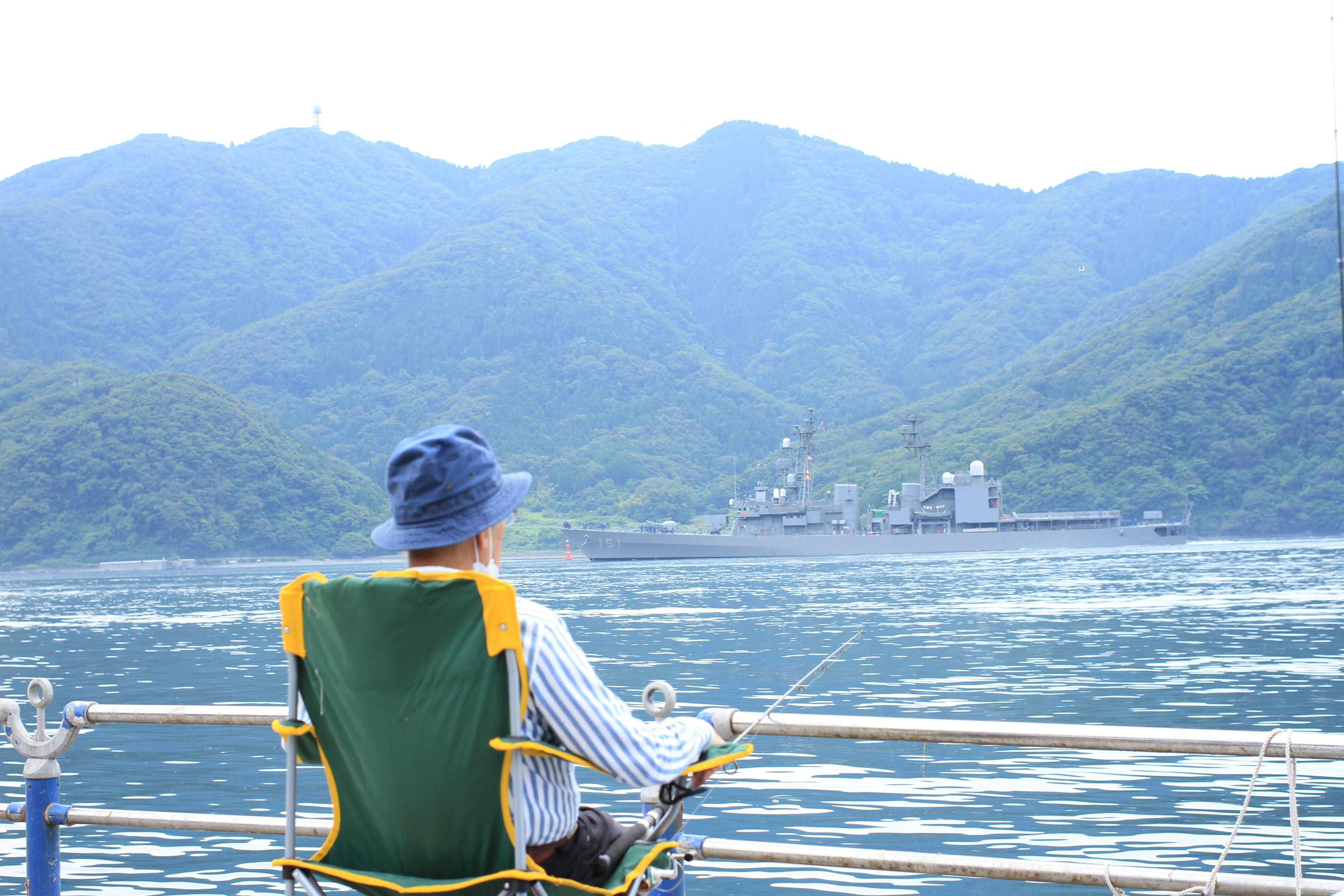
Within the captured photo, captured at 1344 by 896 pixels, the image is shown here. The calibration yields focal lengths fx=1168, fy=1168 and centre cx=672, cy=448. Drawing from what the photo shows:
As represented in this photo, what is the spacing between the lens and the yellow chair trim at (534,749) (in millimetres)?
1451

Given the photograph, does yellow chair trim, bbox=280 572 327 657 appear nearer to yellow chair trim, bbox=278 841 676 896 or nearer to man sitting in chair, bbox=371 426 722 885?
man sitting in chair, bbox=371 426 722 885

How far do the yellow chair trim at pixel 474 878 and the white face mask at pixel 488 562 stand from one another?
0.40 metres

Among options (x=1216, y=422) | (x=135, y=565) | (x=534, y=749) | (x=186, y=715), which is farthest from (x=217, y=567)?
(x=534, y=749)

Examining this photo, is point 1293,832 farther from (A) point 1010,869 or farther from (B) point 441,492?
(B) point 441,492

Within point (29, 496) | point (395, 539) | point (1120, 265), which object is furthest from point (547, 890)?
point (1120, 265)

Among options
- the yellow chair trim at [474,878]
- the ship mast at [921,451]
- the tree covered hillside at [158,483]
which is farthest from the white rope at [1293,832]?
the tree covered hillside at [158,483]

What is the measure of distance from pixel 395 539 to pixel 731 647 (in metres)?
15.0

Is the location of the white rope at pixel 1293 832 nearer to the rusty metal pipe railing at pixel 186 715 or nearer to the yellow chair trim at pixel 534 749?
the yellow chair trim at pixel 534 749

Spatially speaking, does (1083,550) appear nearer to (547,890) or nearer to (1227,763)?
(1227,763)

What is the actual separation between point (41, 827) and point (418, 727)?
1.71 metres

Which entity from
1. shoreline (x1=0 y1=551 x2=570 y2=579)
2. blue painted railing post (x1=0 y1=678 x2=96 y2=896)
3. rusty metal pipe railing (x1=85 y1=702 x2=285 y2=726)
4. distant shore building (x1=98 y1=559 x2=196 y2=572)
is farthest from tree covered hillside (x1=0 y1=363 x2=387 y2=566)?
rusty metal pipe railing (x1=85 y1=702 x2=285 y2=726)

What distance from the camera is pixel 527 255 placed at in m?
130

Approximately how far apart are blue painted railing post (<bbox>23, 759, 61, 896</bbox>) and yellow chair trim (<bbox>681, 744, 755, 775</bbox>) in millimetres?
1774

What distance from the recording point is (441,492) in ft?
Answer: 5.25
